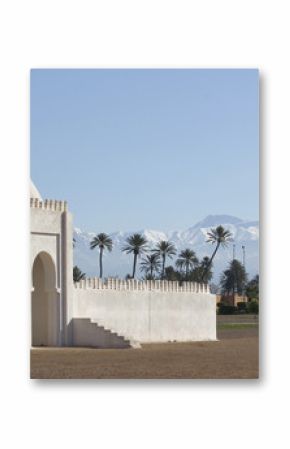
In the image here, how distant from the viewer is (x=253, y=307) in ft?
35.6

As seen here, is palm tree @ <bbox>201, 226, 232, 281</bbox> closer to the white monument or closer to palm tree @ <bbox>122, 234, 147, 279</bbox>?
palm tree @ <bbox>122, 234, 147, 279</bbox>

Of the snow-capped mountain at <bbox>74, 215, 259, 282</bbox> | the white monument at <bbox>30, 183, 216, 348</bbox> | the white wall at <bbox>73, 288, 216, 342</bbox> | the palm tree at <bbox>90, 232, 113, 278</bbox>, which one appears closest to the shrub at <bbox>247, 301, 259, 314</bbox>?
the snow-capped mountain at <bbox>74, 215, 259, 282</bbox>

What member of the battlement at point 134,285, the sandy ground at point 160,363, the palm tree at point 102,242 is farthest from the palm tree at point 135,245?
the battlement at point 134,285

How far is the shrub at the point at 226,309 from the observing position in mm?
12298

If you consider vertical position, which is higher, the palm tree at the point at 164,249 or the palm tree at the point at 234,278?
the palm tree at the point at 164,249

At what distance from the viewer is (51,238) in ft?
50.4

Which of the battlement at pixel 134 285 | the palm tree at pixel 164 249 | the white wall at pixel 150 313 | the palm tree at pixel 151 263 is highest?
the palm tree at pixel 164 249

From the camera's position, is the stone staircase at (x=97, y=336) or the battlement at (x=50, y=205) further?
the stone staircase at (x=97, y=336)

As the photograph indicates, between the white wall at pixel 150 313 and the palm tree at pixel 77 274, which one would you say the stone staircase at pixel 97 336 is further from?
the palm tree at pixel 77 274

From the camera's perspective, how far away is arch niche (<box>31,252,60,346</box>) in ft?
48.5

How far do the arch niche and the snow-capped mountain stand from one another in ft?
6.89

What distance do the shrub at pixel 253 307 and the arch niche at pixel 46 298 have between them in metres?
4.10
